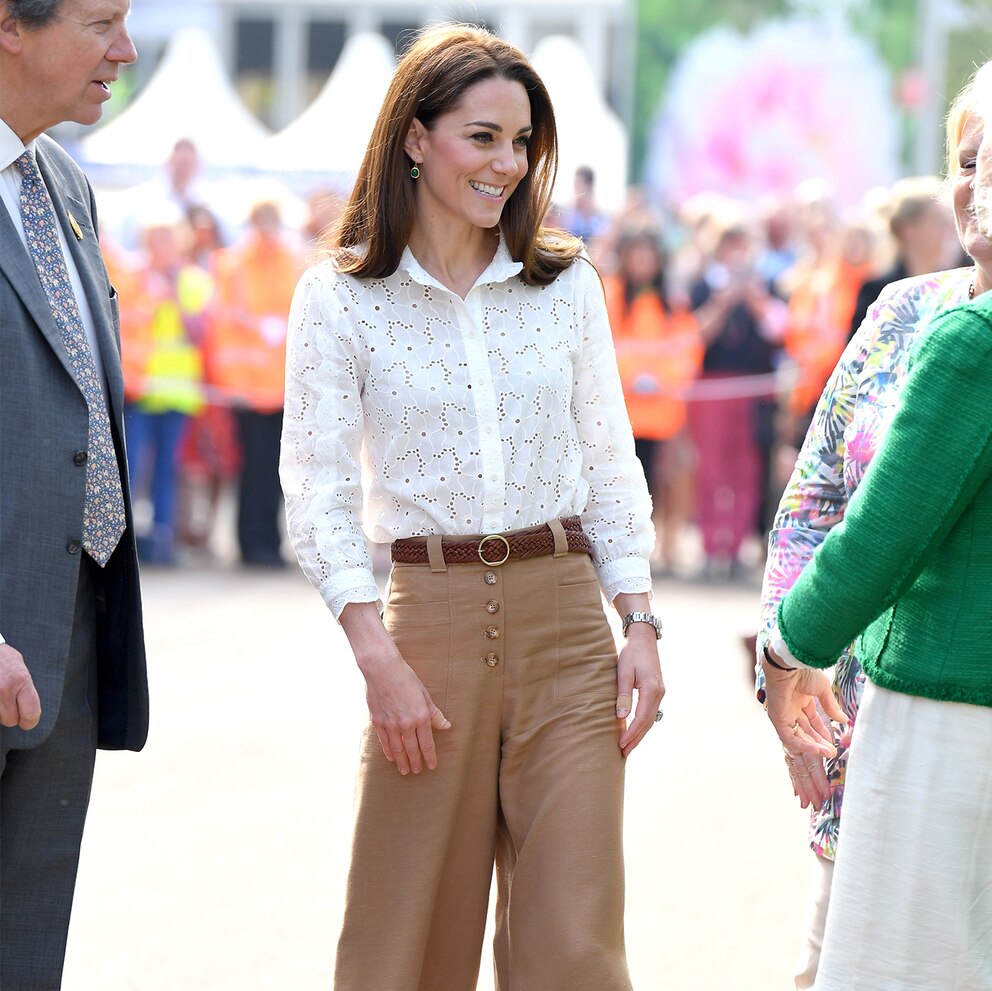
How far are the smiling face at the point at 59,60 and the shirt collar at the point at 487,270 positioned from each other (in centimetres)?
65

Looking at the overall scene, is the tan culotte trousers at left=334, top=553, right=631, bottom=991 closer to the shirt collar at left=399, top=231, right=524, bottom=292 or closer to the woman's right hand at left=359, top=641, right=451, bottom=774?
the woman's right hand at left=359, top=641, right=451, bottom=774

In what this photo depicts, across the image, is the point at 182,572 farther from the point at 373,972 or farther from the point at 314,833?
the point at 373,972

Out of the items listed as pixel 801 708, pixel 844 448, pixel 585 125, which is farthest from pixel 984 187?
pixel 585 125

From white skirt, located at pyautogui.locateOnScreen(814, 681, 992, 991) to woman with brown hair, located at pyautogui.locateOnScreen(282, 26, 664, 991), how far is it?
71 cm

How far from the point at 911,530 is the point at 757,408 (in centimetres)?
953

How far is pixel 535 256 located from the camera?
143 inches

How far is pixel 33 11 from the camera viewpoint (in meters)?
3.20

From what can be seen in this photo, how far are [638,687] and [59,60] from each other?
1.61m

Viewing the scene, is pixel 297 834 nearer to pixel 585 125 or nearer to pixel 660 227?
pixel 660 227

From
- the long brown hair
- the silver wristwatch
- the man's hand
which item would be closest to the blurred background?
the long brown hair

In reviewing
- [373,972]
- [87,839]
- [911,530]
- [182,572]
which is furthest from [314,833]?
[182,572]

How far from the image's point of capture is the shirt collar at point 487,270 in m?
3.51

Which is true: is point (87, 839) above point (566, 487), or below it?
below

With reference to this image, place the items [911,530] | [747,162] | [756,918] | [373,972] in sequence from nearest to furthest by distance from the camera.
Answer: [911,530]
[373,972]
[756,918]
[747,162]
